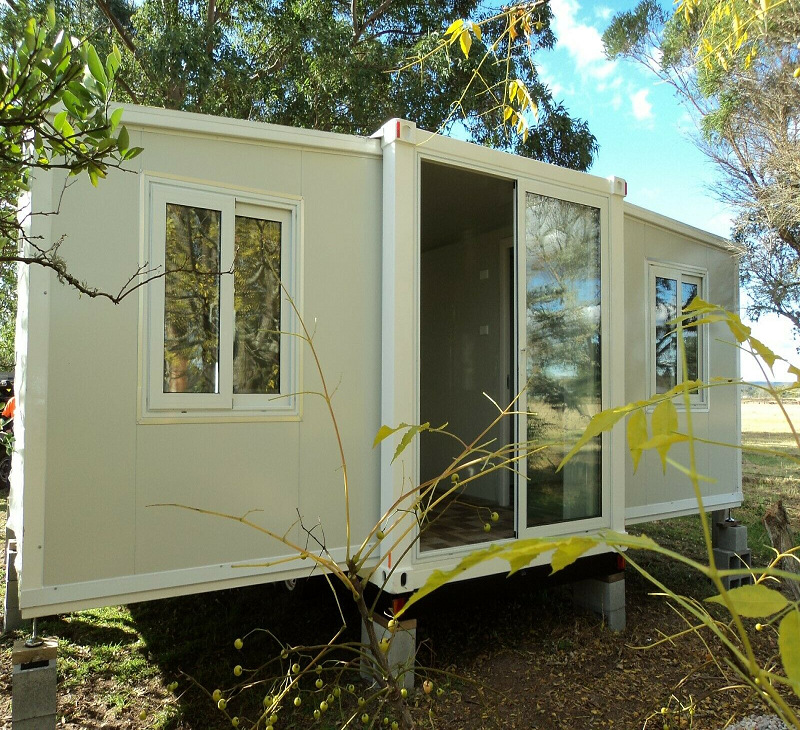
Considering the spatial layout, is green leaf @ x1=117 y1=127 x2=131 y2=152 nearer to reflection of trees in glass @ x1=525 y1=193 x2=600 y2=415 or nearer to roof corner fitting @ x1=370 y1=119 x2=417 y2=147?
roof corner fitting @ x1=370 y1=119 x2=417 y2=147

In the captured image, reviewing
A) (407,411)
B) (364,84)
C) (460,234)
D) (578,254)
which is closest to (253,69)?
(364,84)

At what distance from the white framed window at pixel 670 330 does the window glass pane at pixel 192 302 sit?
3447 mm

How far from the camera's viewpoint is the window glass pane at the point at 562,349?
4480mm

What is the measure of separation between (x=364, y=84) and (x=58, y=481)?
739 cm

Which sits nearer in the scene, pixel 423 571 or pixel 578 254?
pixel 423 571

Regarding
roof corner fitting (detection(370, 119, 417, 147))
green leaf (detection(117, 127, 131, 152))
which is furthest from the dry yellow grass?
green leaf (detection(117, 127, 131, 152))

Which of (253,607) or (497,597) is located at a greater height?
(497,597)

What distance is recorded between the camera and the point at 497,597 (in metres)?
4.20

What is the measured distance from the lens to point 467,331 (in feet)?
22.9

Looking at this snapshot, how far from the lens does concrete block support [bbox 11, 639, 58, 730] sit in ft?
9.66

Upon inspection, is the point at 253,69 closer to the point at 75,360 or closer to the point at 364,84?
the point at 364,84

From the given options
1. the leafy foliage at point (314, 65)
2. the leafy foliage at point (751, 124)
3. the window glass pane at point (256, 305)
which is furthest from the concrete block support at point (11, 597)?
the leafy foliage at point (751, 124)

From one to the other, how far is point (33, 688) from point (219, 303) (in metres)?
1.88

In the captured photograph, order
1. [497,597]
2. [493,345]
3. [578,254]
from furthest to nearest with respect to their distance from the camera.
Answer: [493,345], [578,254], [497,597]
